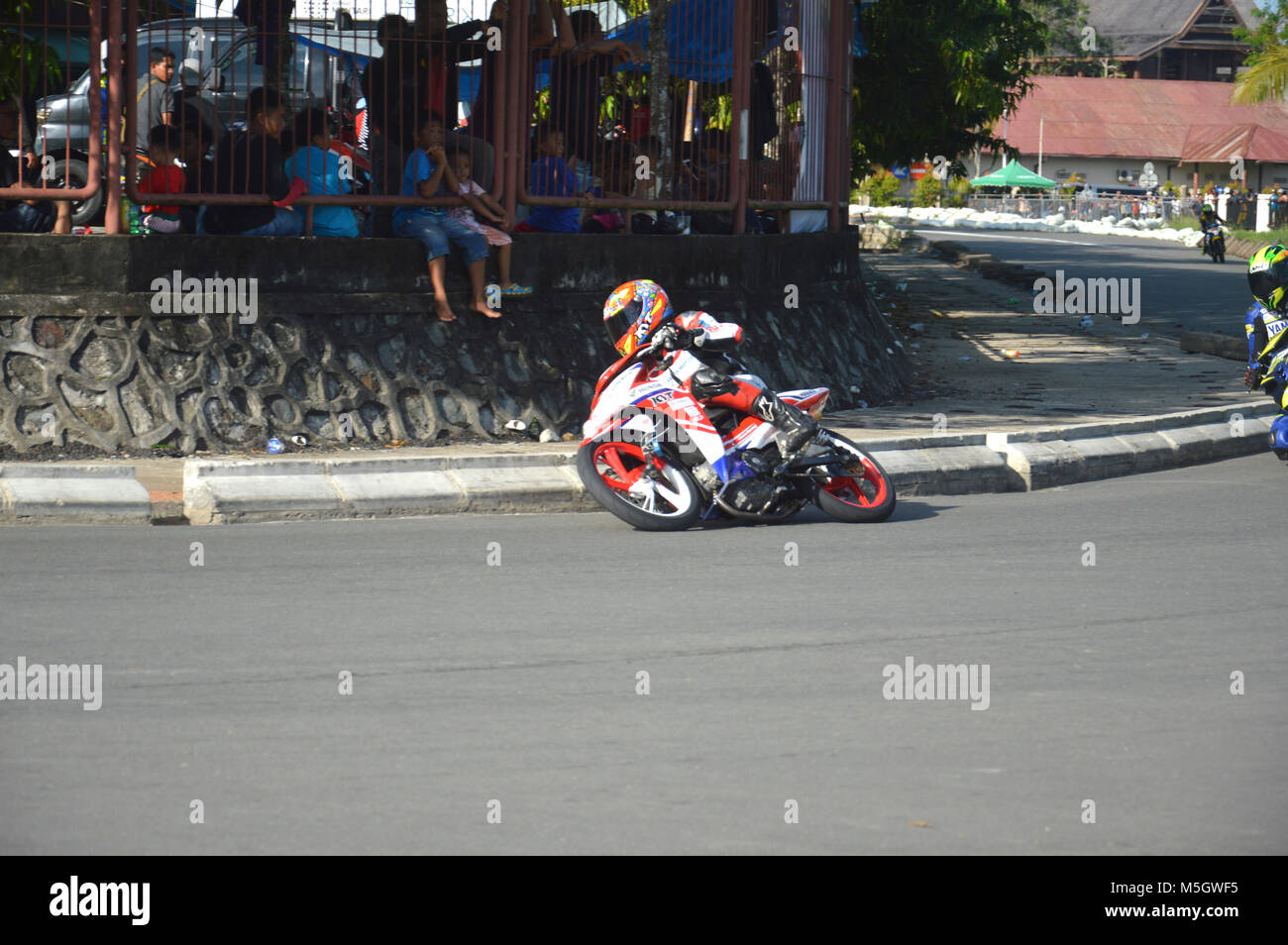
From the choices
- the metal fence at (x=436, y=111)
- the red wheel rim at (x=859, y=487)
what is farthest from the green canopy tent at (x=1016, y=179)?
the red wheel rim at (x=859, y=487)

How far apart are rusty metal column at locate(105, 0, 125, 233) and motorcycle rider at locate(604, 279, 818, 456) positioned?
11.1ft

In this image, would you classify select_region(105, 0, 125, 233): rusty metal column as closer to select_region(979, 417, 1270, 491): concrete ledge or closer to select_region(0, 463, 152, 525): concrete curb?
select_region(0, 463, 152, 525): concrete curb

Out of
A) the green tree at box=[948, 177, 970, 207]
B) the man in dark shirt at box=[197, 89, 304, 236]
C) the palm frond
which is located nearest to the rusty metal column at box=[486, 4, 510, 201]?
the man in dark shirt at box=[197, 89, 304, 236]

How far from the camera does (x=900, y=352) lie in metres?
15.9

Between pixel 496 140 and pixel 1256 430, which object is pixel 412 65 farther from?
pixel 1256 430

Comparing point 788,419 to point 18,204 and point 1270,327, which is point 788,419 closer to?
point 1270,327

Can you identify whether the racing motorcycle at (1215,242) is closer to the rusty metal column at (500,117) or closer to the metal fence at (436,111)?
the metal fence at (436,111)

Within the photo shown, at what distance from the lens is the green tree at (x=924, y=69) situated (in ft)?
81.2

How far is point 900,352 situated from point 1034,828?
11.4 metres

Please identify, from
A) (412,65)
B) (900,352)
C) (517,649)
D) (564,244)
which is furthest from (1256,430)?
(517,649)

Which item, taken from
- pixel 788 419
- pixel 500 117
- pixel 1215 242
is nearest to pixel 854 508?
pixel 788 419

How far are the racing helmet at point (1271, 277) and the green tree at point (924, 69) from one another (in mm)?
12336
